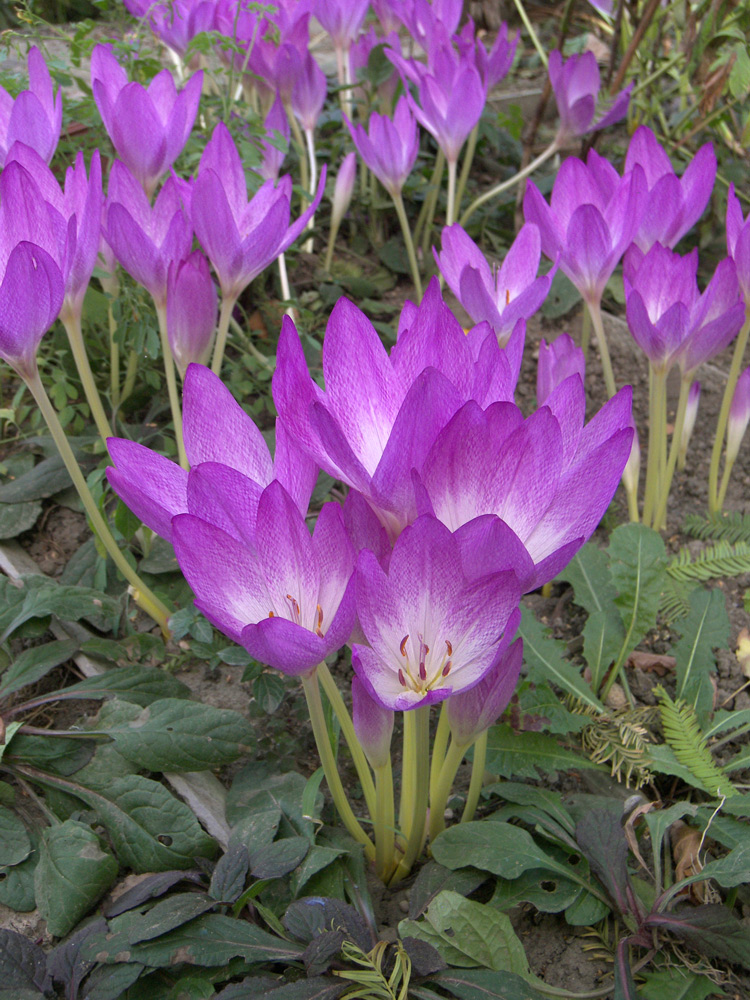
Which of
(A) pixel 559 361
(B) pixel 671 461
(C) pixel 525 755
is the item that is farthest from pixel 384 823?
(B) pixel 671 461

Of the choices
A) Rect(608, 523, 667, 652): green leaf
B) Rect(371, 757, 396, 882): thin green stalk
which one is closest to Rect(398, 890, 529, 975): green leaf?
Rect(371, 757, 396, 882): thin green stalk

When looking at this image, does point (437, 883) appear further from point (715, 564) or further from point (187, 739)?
point (715, 564)

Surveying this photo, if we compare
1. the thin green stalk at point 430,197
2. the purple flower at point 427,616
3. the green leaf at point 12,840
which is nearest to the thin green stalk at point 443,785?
the purple flower at point 427,616

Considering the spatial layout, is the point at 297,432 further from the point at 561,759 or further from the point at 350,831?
the point at 561,759

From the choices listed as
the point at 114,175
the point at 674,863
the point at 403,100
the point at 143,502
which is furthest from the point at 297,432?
the point at 403,100

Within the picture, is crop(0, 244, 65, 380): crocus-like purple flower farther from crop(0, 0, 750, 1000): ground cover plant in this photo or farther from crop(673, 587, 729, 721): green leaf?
crop(673, 587, 729, 721): green leaf
